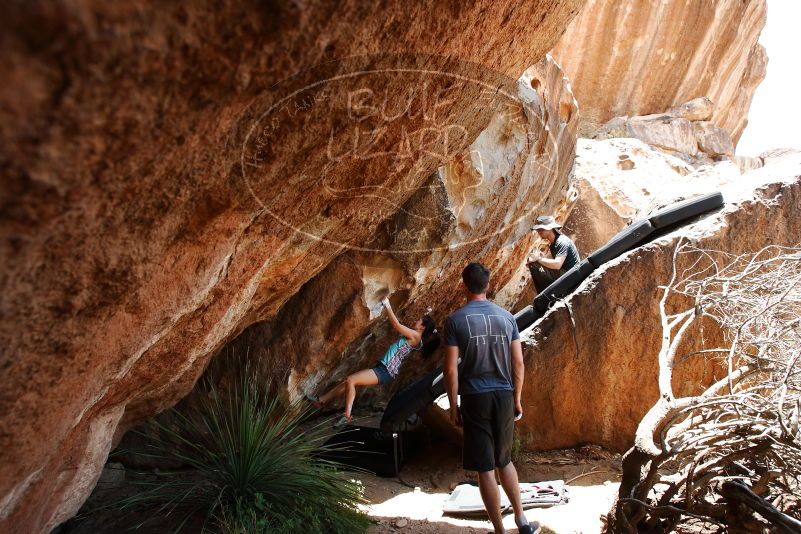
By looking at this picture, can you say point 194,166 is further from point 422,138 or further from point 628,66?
point 628,66

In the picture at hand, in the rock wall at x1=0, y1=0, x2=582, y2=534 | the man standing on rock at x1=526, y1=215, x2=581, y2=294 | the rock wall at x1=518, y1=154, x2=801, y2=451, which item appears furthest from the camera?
the man standing on rock at x1=526, y1=215, x2=581, y2=294

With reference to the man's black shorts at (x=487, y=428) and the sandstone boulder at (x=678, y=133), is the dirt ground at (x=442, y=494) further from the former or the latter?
the sandstone boulder at (x=678, y=133)

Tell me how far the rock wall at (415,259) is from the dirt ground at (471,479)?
1101mm

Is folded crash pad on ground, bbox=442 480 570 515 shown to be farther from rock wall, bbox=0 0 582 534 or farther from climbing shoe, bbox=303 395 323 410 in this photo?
rock wall, bbox=0 0 582 534

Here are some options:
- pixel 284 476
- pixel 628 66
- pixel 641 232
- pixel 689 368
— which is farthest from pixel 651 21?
pixel 284 476

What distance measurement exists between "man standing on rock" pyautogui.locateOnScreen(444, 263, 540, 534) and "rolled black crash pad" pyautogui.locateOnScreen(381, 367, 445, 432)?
1.84 meters

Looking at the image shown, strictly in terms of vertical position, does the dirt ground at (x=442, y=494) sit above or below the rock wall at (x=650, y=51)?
below

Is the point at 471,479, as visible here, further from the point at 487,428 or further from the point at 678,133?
the point at 678,133

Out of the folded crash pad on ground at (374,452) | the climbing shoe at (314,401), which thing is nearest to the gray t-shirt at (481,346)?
the climbing shoe at (314,401)

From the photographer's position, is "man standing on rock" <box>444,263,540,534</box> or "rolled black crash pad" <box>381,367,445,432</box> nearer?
"man standing on rock" <box>444,263,540,534</box>

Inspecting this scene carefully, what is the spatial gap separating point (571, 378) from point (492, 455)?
250 centimetres

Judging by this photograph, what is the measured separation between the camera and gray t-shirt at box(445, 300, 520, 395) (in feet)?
11.8

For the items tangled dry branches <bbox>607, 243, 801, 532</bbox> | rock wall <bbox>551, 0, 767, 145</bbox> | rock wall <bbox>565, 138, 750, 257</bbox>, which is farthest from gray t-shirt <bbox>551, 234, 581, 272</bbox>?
rock wall <bbox>551, 0, 767, 145</bbox>

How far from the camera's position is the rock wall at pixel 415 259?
522cm
